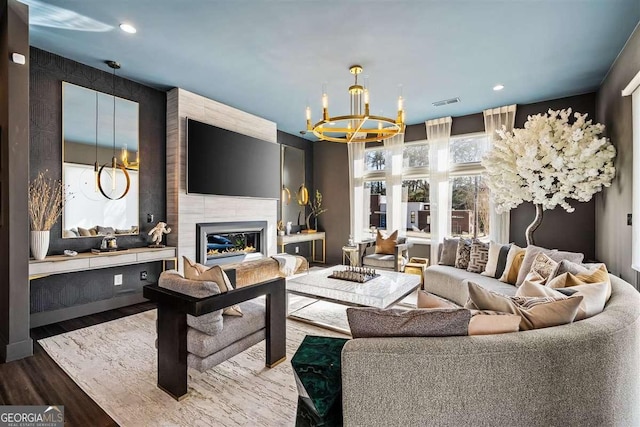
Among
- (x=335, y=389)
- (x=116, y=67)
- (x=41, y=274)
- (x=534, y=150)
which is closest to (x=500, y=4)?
(x=534, y=150)

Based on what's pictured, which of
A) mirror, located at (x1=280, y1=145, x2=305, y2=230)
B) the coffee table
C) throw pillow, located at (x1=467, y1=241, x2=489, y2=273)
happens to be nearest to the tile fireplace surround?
mirror, located at (x1=280, y1=145, x2=305, y2=230)

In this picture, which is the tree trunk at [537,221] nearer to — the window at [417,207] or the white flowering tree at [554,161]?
the white flowering tree at [554,161]

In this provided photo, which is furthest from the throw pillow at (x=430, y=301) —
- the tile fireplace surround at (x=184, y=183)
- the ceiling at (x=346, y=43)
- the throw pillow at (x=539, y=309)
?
the tile fireplace surround at (x=184, y=183)

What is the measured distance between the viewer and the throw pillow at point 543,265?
113 inches

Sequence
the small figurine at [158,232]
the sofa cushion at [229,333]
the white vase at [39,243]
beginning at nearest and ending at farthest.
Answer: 1. the sofa cushion at [229,333]
2. the white vase at [39,243]
3. the small figurine at [158,232]

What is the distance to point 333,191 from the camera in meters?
7.28

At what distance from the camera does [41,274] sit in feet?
10.2

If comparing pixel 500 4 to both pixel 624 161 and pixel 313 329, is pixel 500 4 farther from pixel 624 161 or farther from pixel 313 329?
pixel 313 329

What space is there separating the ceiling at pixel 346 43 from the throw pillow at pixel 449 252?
7.01 ft

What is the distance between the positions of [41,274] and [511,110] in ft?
21.2

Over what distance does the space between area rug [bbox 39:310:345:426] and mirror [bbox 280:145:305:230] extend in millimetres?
3971

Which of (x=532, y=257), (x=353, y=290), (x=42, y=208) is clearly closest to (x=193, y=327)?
(x=353, y=290)

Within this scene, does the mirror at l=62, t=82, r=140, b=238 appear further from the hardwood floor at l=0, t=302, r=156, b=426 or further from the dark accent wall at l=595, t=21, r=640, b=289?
the dark accent wall at l=595, t=21, r=640, b=289

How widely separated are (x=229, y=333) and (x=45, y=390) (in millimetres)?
1304
